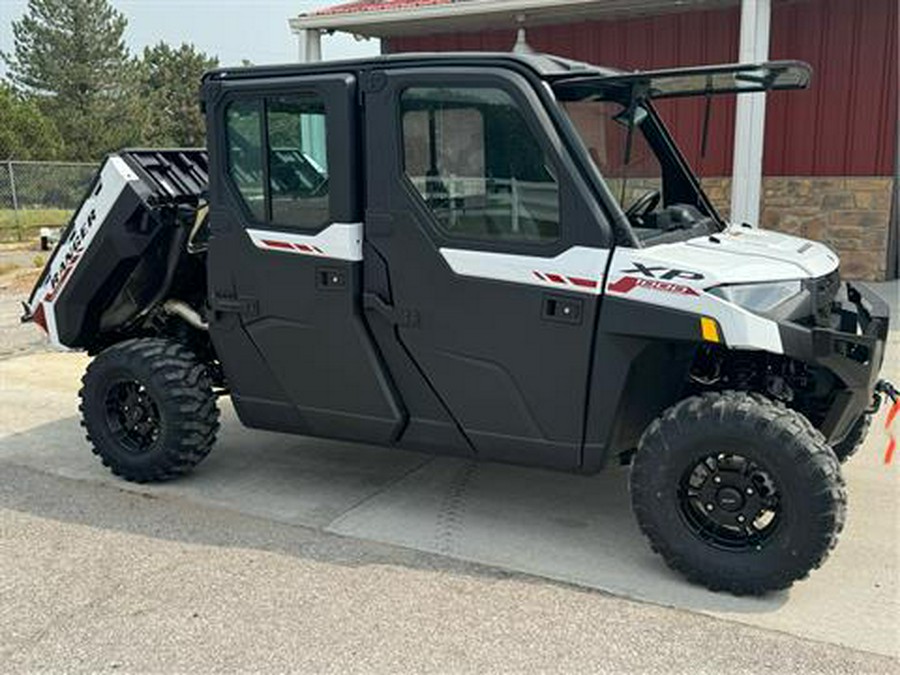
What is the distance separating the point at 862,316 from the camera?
4090 mm

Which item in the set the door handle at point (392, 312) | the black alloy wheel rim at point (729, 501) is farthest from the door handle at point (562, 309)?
the black alloy wheel rim at point (729, 501)

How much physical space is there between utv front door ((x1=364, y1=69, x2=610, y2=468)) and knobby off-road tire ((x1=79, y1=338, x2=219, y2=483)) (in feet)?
3.99

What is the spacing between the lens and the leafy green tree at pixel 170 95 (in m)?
51.0

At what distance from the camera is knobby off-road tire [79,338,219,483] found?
4.77 metres

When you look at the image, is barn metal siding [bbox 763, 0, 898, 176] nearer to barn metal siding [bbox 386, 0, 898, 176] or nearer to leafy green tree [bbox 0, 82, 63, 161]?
barn metal siding [bbox 386, 0, 898, 176]

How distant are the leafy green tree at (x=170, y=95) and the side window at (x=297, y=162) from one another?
4532cm

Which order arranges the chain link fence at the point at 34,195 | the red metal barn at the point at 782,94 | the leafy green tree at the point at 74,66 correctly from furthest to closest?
the leafy green tree at the point at 74,66 → the chain link fence at the point at 34,195 → the red metal barn at the point at 782,94

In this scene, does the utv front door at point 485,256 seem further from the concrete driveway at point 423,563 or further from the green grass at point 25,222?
the green grass at point 25,222

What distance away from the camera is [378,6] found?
1294 cm

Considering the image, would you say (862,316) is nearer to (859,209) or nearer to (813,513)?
(813,513)

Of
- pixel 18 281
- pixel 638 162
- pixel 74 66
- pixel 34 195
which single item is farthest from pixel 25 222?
pixel 74 66

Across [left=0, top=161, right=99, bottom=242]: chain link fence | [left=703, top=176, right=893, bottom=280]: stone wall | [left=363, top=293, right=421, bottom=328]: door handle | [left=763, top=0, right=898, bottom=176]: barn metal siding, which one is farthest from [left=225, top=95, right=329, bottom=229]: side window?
[left=0, top=161, right=99, bottom=242]: chain link fence

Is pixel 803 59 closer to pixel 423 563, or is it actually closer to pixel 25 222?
pixel 423 563

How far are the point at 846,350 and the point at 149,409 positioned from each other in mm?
3477
